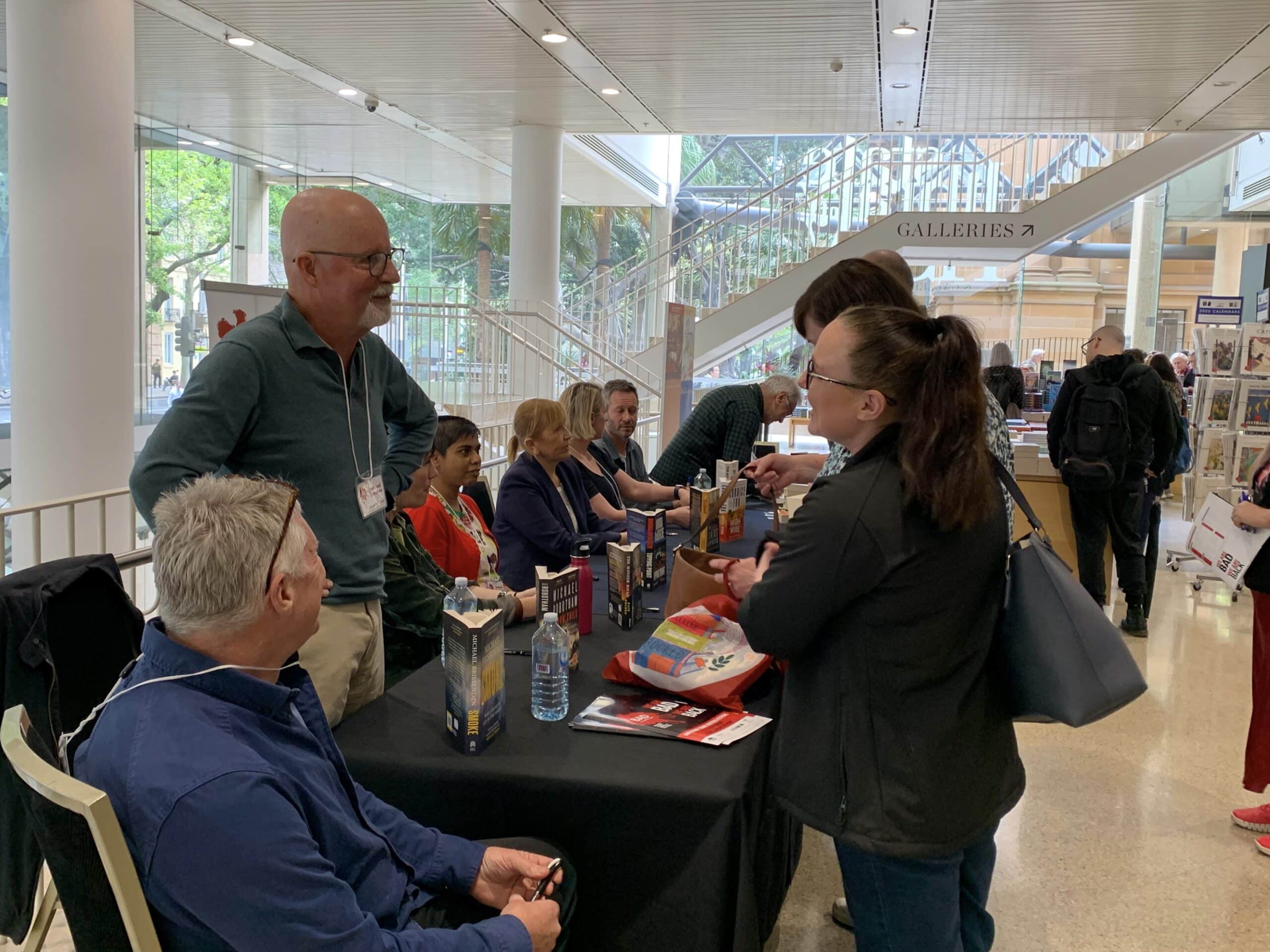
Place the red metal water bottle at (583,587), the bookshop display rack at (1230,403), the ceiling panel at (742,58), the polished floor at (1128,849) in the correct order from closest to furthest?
the red metal water bottle at (583,587)
the polished floor at (1128,849)
the ceiling panel at (742,58)
the bookshop display rack at (1230,403)

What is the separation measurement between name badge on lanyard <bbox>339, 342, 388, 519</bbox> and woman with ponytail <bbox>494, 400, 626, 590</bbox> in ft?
3.78

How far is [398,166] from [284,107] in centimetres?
361

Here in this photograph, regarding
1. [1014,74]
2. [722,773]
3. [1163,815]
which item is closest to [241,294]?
[722,773]

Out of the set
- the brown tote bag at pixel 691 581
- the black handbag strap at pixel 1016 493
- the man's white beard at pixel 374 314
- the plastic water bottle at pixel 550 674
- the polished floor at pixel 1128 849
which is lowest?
the polished floor at pixel 1128 849

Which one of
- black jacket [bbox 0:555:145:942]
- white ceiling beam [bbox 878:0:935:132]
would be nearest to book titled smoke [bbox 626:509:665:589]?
black jacket [bbox 0:555:145:942]

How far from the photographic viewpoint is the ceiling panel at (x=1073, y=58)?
21.5 feet

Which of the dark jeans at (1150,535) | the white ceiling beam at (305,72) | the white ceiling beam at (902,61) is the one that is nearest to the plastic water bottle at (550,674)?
the dark jeans at (1150,535)

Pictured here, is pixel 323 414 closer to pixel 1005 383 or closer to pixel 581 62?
pixel 581 62

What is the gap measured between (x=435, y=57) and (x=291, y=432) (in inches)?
265

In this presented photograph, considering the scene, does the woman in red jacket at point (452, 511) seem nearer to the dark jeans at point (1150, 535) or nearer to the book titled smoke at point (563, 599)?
the book titled smoke at point (563, 599)

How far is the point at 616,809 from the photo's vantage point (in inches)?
67.0

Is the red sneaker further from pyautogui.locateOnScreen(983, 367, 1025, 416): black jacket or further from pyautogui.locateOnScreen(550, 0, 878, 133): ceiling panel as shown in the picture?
pyautogui.locateOnScreen(550, 0, 878, 133): ceiling panel

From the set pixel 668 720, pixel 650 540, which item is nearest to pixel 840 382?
pixel 668 720

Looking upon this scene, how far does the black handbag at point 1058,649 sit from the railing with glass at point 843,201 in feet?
31.6
